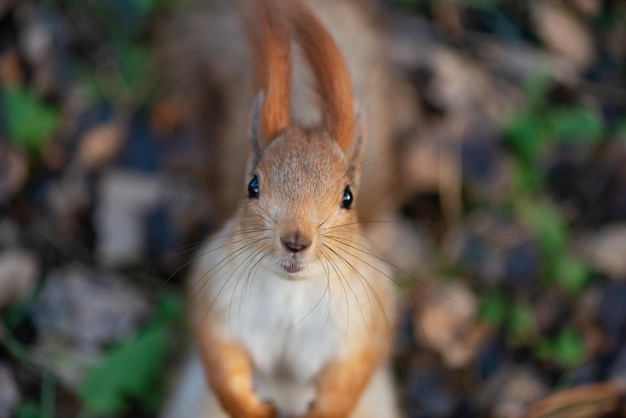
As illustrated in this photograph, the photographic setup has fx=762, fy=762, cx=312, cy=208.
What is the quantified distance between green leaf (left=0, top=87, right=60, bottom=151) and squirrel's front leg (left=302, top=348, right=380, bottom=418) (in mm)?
1246

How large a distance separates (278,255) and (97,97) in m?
1.31

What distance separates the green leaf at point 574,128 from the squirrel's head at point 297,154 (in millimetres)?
1137

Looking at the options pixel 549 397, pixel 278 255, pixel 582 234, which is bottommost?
pixel 549 397

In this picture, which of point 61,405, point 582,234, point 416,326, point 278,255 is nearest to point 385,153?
point 416,326

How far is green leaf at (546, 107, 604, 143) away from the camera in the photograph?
2.52 meters

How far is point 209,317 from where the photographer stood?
1.72 m

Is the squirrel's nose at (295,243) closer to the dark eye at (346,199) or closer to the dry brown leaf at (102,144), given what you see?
the dark eye at (346,199)

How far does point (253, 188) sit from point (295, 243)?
0.67 ft

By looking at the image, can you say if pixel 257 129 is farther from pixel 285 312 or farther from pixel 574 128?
pixel 574 128

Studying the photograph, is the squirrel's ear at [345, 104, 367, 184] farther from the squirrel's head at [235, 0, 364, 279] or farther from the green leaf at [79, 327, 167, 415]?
the green leaf at [79, 327, 167, 415]

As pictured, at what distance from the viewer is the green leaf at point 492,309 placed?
2.27m

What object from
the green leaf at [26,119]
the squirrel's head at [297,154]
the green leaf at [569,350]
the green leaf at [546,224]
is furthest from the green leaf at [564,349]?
the green leaf at [26,119]

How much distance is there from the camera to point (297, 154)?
5.06ft

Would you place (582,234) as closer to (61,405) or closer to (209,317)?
(209,317)
